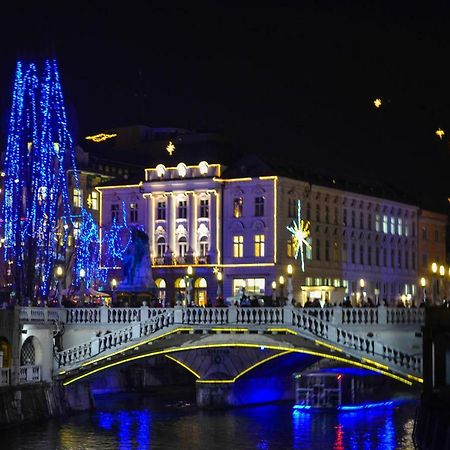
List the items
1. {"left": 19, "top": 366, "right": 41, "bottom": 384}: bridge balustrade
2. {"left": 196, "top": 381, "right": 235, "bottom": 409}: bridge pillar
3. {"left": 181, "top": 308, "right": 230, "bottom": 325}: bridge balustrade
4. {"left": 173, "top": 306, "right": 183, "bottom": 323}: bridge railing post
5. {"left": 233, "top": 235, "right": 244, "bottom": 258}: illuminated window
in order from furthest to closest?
{"left": 233, "top": 235, "right": 244, "bottom": 258}: illuminated window < {"left": 196, "top": 381, "right": 235, "bottom": 409}: bridge pillar < {"left": 19, "top": 366, "right": 41, "bottom": 384}: bridge balustrade < {"left": 173, "top": 306, "right": 183, "bottom": 323}: bridge railing post < {"left": 181, "top": 308, "right": 230, "bottom": 325}: bridge balustrade

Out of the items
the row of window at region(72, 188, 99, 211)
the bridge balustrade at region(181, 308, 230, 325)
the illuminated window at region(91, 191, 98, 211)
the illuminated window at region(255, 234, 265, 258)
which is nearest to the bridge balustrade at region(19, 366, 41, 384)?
the bridge balustrade at region(181, 308, 230, 325)

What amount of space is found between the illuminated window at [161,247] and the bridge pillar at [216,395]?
52306 mm

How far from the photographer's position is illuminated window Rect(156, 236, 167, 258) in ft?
432

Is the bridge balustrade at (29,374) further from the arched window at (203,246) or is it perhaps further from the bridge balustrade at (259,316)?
the arched window at (203,246)

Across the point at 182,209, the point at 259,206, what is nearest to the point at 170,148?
the point at 182,209

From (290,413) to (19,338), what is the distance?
15.4 metres

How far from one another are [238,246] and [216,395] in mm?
49614

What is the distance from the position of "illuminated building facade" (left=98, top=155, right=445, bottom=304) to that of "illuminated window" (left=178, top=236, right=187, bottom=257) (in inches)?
2.7

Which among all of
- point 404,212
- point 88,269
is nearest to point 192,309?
point 88,269

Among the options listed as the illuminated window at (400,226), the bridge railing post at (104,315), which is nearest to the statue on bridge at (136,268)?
the bridge railing post at (104,315)

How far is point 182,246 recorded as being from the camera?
131 meters

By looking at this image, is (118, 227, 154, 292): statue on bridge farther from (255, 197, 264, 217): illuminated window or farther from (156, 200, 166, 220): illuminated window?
→ (156, 200, 166, 220): illuminated window

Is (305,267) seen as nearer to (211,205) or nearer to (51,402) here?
(211,205)

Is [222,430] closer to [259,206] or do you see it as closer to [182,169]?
[259,206]
